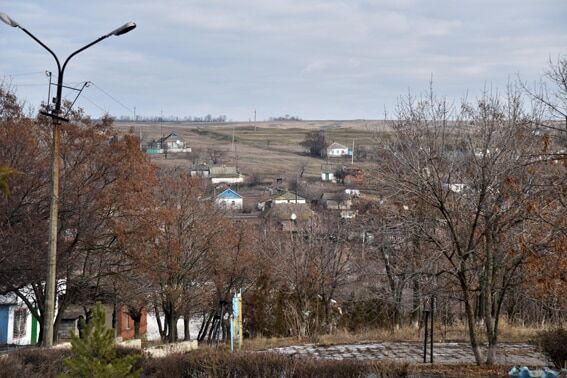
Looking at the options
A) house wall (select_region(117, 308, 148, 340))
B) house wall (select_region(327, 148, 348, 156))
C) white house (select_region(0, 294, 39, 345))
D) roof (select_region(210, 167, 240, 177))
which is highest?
house wall (select_region(327, 148, 348, 156))

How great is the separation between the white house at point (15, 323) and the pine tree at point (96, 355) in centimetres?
2822

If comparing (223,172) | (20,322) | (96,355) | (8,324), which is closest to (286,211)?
(20,322)

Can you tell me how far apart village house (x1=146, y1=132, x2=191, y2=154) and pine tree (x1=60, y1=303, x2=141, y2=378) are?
11926cm

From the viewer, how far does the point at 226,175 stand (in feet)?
364

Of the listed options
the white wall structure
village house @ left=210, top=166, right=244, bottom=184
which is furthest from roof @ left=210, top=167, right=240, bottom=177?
the white wall structure

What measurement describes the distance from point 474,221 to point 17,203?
1481 cm

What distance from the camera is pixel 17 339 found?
1393 inches

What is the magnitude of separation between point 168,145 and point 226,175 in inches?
1317

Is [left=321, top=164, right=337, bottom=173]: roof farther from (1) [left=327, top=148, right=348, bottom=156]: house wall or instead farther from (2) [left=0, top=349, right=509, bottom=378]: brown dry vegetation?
(2) [left=0, top=349, right=509, bottom=378]: brown dry vegetation

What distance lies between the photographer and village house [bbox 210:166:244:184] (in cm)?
10661

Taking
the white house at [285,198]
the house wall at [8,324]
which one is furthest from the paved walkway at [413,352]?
the white house at [285,198]

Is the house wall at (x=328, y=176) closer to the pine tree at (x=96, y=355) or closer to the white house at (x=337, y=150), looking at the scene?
the white house at (x=337, y=150)

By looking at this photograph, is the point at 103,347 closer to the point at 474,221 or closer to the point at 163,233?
the point at 474,221

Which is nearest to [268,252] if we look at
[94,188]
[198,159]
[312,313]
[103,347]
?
[312,313]
